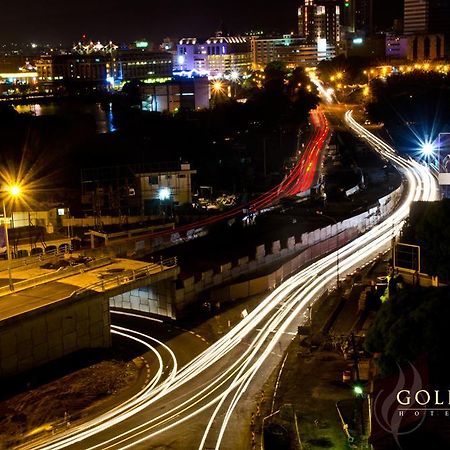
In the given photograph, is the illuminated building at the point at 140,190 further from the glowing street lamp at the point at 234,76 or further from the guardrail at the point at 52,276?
the glowing street lamp at the point at 234,76

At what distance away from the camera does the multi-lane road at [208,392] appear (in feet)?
33.8

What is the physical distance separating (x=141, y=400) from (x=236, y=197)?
723 inches

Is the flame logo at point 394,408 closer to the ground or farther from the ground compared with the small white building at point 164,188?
closer to the ground

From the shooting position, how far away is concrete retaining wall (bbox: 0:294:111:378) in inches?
478

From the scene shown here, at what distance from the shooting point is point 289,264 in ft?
62.2

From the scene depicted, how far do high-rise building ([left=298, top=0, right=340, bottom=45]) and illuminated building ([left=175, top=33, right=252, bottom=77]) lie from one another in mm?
14812

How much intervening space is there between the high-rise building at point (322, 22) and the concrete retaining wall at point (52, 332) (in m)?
104

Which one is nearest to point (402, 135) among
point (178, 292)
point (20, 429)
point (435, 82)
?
point (435, 82)

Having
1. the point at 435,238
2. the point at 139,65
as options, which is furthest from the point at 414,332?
the point at 139,65

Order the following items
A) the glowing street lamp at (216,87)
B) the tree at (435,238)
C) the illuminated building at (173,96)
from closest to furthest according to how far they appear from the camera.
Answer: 1. the tree at (435,238)
2. the illuminated building at (173,96)
3. the glowing street lamp at (216,87)

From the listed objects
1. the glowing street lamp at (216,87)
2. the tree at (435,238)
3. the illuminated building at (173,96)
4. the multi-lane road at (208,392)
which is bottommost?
the multi-lane road at (208,392)

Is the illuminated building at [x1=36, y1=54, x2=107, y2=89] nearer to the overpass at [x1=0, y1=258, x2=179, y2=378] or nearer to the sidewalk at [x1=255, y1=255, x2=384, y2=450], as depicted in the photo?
the overpass at [x1=0, y1=258, x2=179, y2=378]

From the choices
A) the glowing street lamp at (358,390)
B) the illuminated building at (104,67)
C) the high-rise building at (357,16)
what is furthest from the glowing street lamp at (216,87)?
the glowing street lamp at (358,390)

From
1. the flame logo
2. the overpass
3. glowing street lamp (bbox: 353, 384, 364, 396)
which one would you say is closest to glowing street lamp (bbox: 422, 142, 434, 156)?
the overpass
